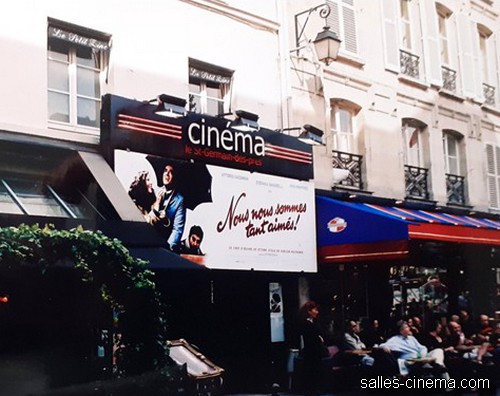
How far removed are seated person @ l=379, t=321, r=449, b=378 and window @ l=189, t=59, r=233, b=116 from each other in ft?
14.0

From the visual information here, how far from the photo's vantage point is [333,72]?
1278 cm

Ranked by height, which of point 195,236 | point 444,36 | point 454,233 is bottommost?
point 195,236

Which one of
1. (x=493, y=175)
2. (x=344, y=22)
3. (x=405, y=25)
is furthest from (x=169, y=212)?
(x=493, y=175)

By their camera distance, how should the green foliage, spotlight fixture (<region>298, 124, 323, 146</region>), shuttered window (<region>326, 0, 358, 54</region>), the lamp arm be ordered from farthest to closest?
1. shuttered window (<region>326, 0, 358, 54</region>)
2. the lamp arm
3. spotlight fixture (<region>298, 124, 323, 146</region>)
4. the green foliage

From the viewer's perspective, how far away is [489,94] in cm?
1706

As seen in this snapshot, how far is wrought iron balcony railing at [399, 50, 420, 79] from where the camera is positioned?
1453 centimetres

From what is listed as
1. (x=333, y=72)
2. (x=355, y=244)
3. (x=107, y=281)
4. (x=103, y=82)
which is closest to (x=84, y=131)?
(x=103, y=82)

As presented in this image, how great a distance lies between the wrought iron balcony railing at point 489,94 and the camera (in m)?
16.9

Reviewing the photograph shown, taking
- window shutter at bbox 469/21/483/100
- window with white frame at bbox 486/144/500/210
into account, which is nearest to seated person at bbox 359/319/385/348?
window with white frame at bbox 486/144/500/210

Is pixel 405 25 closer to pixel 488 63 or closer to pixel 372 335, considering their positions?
pixel 488 63

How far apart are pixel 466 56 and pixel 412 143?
314 cm

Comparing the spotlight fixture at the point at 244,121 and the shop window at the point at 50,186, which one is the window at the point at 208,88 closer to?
the spotlight fixture at the point at 244,121

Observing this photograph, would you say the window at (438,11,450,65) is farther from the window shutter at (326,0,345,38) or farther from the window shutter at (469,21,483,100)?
the window shutter at (326,0,345,38)

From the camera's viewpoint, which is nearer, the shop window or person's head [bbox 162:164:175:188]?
the shop window
